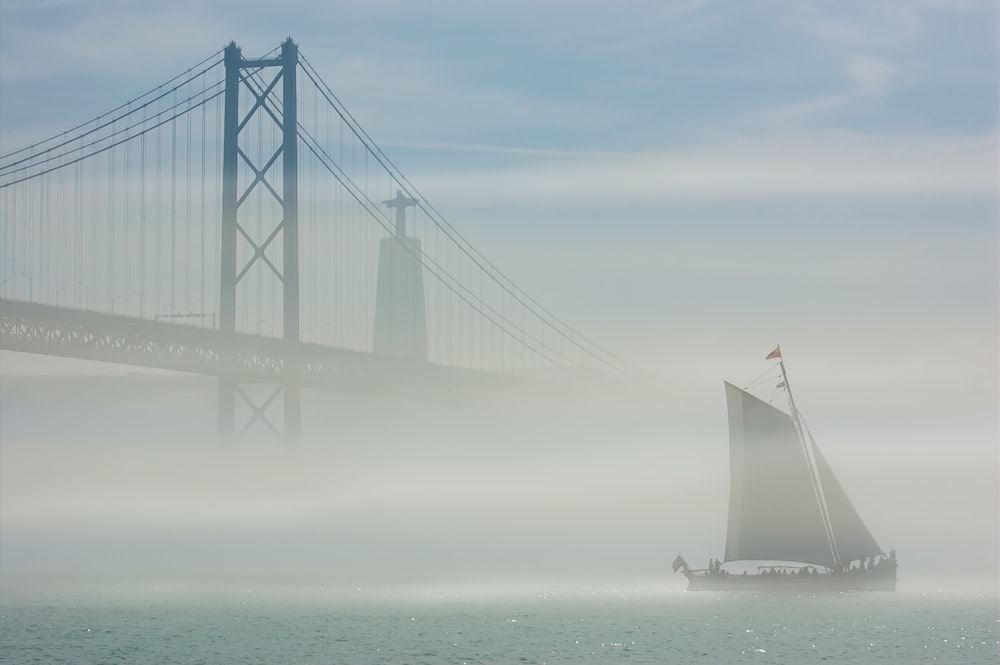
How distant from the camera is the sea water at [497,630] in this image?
61.7 meters

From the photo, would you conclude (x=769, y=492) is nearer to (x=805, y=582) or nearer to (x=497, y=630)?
(x=805, y=582)

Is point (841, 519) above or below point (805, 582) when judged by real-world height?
above

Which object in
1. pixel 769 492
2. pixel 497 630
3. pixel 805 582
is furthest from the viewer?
pixel 805 582

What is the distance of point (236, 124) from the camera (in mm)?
99250

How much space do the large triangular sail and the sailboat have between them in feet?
0.15

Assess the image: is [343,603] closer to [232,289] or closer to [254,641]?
[232,289]

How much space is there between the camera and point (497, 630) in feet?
250

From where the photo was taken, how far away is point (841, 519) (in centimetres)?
9938

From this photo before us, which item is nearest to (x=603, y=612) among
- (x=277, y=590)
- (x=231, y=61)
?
(x=231, y=61)

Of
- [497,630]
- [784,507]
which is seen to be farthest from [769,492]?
[497,630]

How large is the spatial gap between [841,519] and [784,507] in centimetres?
339

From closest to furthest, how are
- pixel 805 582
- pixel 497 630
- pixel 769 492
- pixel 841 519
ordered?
pixel 497 630
pixel 769 492
pixel 841 519
pixel 805 582

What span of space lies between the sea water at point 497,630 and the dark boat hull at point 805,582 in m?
0.75

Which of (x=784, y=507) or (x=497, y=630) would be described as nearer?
(x=497, y=630)
